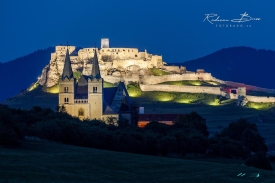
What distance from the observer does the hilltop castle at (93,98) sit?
253 ft

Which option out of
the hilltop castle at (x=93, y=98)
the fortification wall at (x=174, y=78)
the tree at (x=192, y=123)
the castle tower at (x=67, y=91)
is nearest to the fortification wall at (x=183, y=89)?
the fortification wall at (x=174, y=78)

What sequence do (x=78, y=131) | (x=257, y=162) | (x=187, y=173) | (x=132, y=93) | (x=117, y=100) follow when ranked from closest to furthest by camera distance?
(x=187, y=173), (x=257, y=162), (x=78, y=131), (x=117, y=100), (x=132, y=93)

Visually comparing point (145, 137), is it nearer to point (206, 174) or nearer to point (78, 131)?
point (78, 131)

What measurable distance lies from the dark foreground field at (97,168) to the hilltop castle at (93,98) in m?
42.7

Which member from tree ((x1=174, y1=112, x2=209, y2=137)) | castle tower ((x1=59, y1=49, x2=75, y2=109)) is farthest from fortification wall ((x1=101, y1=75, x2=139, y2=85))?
tree ((x1=174, y1=112, x2=209, y2=137))

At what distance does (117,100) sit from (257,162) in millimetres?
42520

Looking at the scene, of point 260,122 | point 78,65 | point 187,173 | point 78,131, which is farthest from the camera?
point 78,65

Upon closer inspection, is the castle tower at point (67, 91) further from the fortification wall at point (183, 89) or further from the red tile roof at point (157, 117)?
the fortification wall at point (183, 89)

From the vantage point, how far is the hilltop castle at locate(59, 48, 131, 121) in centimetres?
7719

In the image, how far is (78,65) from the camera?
453 ft

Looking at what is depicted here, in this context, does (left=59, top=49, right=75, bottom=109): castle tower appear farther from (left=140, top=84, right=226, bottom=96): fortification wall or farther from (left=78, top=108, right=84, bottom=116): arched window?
(left=140, top=84, right=226, bottom=96): fortification wall

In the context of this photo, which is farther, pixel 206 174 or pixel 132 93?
pixel 132 93

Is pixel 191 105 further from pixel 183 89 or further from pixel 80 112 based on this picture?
pixel 80 112

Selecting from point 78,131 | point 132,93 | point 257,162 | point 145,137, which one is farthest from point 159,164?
point 132,93
